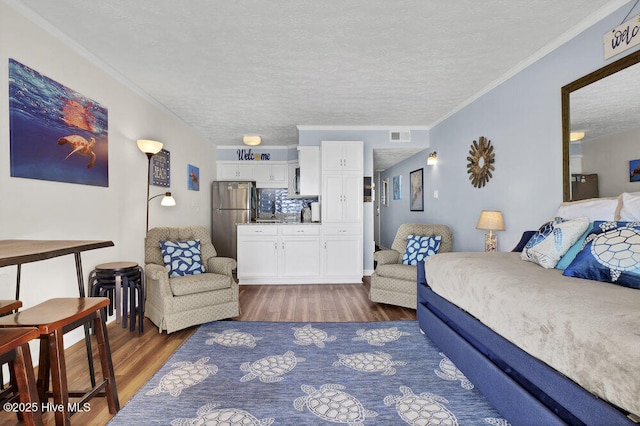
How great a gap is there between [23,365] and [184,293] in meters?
1.64

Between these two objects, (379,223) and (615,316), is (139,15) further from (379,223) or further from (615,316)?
(379,223)

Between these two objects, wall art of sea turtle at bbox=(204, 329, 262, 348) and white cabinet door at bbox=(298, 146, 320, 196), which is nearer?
wall art of sea turtle at bbox=(204, 329, 262, 348)

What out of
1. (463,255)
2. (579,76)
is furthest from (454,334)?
(579,76)

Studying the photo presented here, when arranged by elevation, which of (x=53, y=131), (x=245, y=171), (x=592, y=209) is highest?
(x=245, y=171)

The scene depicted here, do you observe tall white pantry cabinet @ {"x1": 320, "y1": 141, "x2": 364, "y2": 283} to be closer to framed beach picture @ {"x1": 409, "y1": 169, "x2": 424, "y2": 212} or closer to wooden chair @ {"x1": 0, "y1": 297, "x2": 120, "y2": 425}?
framed beach picture @ {"x1": 409, "y1": 169, "x2": 424, "y2": 212}

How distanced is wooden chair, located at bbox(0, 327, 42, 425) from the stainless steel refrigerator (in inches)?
183

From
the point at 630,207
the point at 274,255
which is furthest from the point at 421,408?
the point at 274,255

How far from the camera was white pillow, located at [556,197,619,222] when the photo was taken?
1889mm

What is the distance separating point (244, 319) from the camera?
310 cm

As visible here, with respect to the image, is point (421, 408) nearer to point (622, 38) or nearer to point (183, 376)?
point (183, 376)

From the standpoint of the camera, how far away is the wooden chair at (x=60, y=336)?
1250 mm

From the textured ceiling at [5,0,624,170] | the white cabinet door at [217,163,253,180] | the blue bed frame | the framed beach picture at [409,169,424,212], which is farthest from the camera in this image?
the white cabinet door at [217,163,253,180]

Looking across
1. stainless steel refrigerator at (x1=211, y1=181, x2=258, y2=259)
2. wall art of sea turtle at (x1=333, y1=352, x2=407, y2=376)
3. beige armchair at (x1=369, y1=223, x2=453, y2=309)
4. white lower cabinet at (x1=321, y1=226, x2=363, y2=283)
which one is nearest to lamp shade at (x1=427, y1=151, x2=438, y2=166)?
beige armchair at (x1=369, y1=223, x2=453, y2=309)

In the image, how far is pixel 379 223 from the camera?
350 inches
